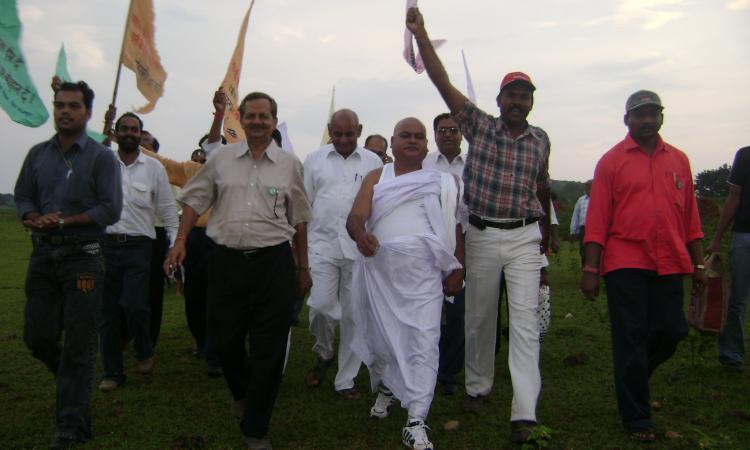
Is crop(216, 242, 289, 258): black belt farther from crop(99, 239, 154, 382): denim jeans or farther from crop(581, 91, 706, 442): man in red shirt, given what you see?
crop(581, 91, 706, 442): man in red shirt

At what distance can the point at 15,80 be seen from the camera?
479 centimetres

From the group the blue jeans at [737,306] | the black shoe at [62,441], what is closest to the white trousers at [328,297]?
the black shoe at [62,441]

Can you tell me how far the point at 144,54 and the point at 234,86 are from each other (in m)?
1.15

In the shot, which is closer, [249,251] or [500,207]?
[249,251]

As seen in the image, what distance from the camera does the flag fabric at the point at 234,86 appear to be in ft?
25.0

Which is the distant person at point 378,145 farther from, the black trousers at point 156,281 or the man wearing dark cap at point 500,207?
the man wearing dark cap at point 500,207

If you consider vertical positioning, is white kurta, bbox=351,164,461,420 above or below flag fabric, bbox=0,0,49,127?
below

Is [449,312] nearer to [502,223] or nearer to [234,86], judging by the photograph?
[502,223]

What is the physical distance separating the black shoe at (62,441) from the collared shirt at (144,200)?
87.5 inches

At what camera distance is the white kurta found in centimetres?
482

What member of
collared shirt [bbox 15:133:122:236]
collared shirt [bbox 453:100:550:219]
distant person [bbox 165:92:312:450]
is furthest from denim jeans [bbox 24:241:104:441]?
collared shirt [bbox 453:100:550:219]

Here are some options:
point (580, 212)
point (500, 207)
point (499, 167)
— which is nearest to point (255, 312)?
point (500, 207)

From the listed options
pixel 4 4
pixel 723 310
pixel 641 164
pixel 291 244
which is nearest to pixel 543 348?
pixel 723 310

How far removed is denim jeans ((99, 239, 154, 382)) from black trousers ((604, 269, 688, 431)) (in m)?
3.97
